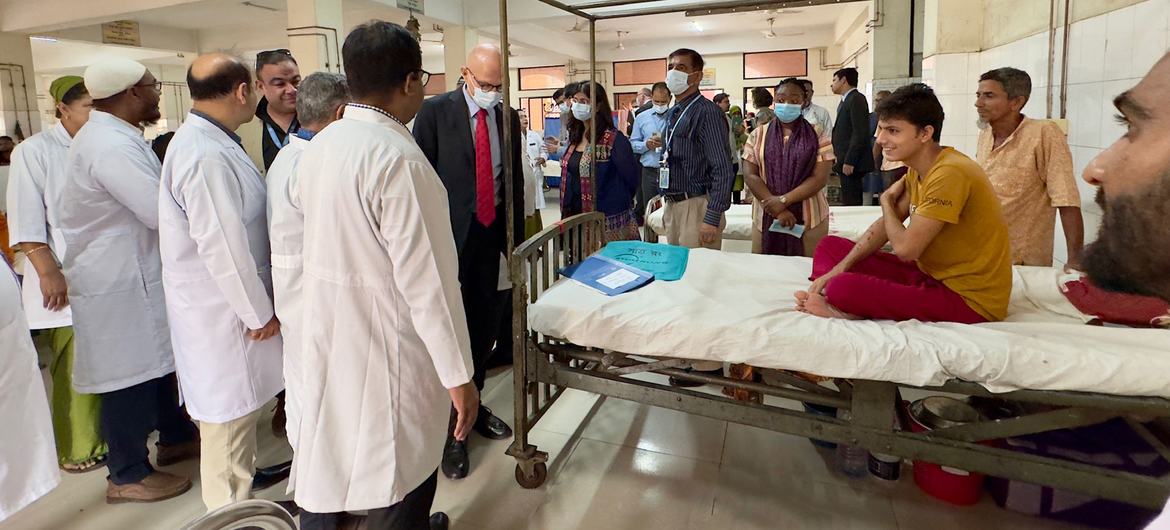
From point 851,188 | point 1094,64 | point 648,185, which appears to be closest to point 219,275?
point 648,185

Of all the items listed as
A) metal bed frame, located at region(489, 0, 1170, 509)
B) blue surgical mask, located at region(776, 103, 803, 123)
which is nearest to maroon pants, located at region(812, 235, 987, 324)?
metal bed frame, located at region(489, 0, 1170, 509)

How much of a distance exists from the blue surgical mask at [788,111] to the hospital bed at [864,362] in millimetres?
1157

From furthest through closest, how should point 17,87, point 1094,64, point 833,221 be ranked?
point 17,87 → point 833,221 → point 1094,64

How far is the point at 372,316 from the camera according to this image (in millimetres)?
1603

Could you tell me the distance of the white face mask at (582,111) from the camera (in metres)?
4.26

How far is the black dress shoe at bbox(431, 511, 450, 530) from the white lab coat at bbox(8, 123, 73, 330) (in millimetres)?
1676

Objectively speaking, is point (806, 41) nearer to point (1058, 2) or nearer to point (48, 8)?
point (1058, 2)

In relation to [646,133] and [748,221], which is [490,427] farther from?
[646,133]

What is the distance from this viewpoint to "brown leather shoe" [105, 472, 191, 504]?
249cm

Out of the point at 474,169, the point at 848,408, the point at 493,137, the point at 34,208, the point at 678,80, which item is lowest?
the point at 848,408

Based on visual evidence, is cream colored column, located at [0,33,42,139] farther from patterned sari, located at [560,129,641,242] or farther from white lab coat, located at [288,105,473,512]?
white lab coat, located at [288,105,473,512]

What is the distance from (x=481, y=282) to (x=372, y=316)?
1267 mm

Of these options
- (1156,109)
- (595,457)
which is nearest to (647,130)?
(595,457)

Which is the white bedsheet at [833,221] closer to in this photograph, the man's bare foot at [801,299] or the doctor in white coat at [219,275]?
the man's bare foot at [801,299]
